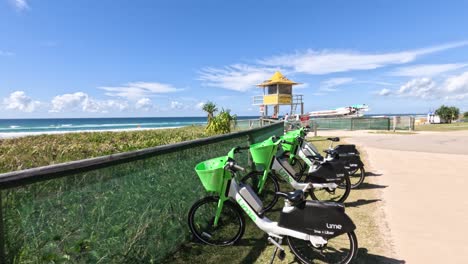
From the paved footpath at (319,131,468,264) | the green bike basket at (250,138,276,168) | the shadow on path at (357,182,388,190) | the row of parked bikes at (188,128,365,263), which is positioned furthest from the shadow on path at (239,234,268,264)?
the shadow on path at (357,182,388,190)

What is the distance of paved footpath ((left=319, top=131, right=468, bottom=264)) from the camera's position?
4.12 meters

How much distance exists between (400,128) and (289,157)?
79.5ft

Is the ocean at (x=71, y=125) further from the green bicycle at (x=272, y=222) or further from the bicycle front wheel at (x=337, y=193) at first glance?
the green bicycle at (x=272, y=222)

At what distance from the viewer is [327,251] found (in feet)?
13.2

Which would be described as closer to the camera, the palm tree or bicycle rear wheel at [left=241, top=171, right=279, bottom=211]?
bicycle rear wheel at [left=241, top=171, right=279, bottom=211]

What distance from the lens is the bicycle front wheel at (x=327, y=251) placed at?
3.58 metres

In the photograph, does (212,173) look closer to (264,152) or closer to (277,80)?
(264,152)

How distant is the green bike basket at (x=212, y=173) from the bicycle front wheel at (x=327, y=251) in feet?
3.32

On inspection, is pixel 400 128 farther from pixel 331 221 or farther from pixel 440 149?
pixel 331 221

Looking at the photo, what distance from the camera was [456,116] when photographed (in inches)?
1791

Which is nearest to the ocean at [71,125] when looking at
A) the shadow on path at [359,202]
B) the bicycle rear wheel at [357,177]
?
the bicycle rear wheel at [357,177]

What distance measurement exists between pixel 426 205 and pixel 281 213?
3591 mm

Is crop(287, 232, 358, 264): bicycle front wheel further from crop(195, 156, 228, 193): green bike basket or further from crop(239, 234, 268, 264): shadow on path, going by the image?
crop(195, 156, 228, 193): green bike basket

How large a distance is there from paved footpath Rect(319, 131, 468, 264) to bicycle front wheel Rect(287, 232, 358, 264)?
0.66 meters
